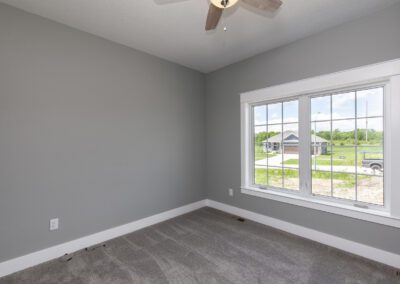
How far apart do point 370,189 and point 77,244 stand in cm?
342

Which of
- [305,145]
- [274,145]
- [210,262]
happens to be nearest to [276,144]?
[274,145]

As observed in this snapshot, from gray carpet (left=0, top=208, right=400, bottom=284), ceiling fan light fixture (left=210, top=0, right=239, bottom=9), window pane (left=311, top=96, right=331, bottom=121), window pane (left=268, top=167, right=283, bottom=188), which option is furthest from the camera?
window pane (left=268, top=167, right=283, bottom=188)

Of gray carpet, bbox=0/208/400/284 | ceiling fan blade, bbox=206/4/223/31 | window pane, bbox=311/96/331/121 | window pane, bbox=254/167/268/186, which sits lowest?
gray carpet, bbox=0/208/400/284

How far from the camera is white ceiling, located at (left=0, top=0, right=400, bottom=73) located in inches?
78.7

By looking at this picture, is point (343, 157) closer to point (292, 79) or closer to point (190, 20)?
point (292, 79)

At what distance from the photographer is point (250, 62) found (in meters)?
3.18

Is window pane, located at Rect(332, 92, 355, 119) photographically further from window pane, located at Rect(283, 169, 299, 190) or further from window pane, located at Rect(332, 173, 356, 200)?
window pane, located at Rect(283, 169, 299, 190)

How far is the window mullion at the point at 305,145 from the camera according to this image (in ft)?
8.75

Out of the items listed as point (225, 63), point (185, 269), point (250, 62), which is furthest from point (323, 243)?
point (225, 63)

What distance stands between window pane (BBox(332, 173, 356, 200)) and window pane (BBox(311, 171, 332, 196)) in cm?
5

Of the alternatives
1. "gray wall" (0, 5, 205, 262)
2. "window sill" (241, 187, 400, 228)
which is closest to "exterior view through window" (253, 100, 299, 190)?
"window sill" (241, 187, 400, 228)

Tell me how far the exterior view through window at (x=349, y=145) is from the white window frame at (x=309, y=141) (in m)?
0.08

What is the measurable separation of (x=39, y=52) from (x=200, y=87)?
95.3 inches

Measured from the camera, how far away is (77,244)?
2361 mm
